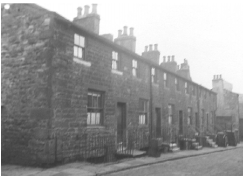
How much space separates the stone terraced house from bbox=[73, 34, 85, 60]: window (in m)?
0.04

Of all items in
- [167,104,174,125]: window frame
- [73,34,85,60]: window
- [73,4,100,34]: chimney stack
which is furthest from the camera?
[167,104,174,125]: window frame

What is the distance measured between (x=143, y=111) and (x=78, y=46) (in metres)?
6.30

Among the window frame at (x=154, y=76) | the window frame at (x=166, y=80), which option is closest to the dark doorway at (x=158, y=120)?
the window frame at (x=154, y=76)

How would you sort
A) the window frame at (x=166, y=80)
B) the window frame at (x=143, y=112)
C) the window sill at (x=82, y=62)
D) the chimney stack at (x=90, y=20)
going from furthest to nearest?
1. the window frame at (x=166, y=80)
2. the window frame at (x=143, y=112)
3. the chimney stack at (x=90, y=20)
4. the window sill at (x=82, y=62)

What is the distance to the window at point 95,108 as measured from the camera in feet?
33.2

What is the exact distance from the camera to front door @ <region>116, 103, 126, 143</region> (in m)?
12.3

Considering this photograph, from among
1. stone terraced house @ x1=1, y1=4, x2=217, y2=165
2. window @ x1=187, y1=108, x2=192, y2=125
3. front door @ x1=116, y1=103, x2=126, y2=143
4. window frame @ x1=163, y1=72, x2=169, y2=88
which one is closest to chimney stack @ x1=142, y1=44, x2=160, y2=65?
window frame @ x1=163, y1=72, x2=169, y2=88

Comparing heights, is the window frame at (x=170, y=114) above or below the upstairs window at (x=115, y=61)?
below

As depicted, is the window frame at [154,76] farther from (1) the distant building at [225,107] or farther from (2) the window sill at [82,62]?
(1) the distant building at [225,107]

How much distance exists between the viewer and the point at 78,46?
9.84 meters

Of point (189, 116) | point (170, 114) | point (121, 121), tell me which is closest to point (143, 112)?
point (121, 121)

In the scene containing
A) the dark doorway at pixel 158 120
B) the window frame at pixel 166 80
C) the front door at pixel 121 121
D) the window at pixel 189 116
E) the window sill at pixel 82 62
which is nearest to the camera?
the window sill at pixel 82 62

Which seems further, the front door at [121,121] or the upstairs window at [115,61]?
the front door at [121,121]

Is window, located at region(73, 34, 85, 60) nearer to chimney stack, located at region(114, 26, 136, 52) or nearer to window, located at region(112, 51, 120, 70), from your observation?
window, located at region(112, 51, 120, 70)
